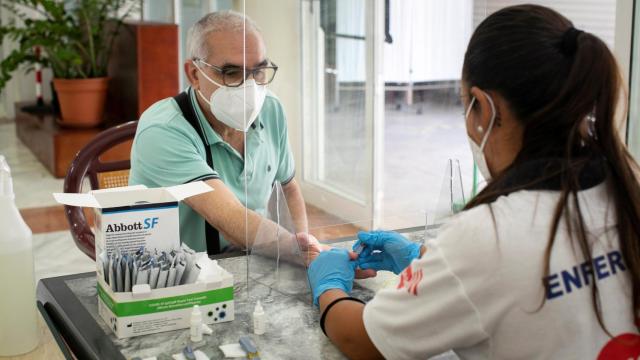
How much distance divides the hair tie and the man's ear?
0.11m

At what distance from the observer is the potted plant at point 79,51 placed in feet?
18.1

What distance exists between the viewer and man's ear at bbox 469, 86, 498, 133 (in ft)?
3.50

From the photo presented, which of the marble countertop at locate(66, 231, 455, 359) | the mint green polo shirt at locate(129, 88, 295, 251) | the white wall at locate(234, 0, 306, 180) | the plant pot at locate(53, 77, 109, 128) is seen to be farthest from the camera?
the plant pot at locate(53, 77, 109, 128)

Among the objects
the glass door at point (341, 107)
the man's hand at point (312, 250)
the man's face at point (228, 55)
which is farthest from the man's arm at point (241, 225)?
the man's face at point (228, 55)

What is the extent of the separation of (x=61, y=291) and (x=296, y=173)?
0.47m

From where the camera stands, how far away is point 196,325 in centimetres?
123

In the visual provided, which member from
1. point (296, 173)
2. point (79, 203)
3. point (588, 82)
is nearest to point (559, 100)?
point (588, 82)

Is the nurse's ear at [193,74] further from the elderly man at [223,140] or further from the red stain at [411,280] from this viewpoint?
the red stain at [411,280]

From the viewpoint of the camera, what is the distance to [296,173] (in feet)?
5.01

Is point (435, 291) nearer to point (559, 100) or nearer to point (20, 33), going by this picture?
point (559, 100)

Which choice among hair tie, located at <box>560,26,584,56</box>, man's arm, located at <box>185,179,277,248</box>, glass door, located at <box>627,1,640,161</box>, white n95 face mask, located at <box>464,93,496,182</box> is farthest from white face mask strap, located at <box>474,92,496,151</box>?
glass door, located at <box>627,1,640,161</box>

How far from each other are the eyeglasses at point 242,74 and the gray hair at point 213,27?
0.03 meters

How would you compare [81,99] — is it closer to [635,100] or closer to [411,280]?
[635,100]

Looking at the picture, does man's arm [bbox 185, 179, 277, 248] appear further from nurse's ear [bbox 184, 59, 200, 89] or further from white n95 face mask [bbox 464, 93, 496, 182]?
white n95 face mask [bbox 464, 93, 496, 182]
